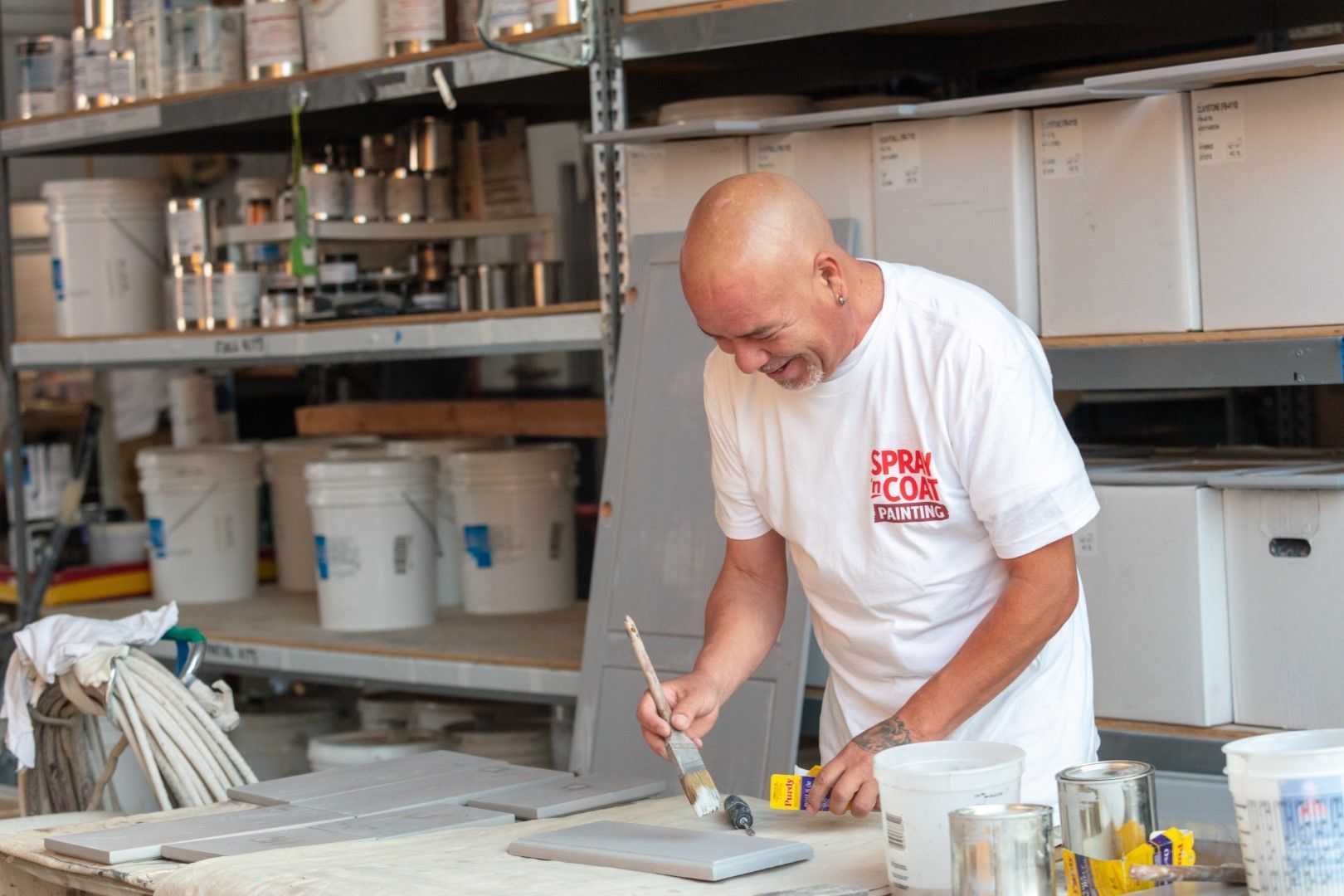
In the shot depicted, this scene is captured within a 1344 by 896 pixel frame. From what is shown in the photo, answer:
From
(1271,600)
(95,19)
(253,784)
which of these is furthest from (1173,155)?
(95,19)

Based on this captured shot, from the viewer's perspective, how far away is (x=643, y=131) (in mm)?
2854

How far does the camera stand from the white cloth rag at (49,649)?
2.64 meters

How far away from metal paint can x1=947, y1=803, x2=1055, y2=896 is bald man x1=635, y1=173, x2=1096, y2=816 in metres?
0.39

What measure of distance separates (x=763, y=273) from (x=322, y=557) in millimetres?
2160

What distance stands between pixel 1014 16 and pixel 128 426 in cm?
342

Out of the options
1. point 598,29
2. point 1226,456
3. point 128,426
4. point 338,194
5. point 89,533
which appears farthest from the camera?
point 128,426

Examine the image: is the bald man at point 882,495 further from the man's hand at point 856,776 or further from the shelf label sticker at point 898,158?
the shelf label sticker at point 898,158

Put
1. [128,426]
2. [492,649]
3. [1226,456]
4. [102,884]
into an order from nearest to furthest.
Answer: [102,884]
[1226,456]
[492,649]
[128,426]

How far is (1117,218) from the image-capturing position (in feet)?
8.23

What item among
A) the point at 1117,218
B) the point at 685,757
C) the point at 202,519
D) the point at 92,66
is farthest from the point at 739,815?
the point at 92,66

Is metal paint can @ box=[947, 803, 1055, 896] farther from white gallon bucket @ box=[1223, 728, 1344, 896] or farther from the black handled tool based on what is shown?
the black handled tool

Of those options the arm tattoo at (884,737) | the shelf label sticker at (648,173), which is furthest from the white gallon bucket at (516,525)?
the arm tattoo at (884,737)

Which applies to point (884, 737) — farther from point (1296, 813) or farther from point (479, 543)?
point (479, 543)

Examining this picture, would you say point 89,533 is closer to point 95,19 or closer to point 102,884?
point 95,19
